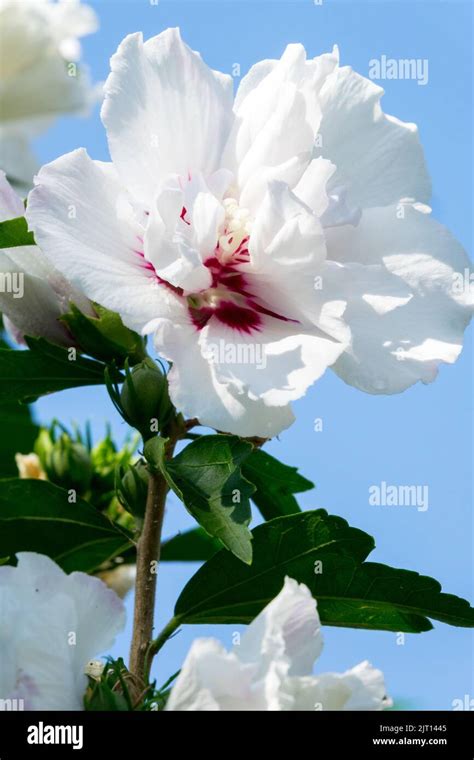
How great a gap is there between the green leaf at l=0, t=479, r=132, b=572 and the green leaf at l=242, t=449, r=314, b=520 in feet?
0.56

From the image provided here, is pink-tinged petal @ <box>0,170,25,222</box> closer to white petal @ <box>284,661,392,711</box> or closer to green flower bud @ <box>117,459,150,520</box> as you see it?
green flower bud @ <box>117,459,150,520</box>

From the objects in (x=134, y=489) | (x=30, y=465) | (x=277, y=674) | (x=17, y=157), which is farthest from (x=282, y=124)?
(x=17, y=157)

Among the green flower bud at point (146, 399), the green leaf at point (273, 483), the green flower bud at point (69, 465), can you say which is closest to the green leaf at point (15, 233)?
the green flower bud at point (146, 399)

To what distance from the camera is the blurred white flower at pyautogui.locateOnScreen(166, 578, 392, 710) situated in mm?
875

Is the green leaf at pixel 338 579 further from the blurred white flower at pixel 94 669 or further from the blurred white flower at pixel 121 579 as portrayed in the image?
the blurred white flower at pixel 121 579

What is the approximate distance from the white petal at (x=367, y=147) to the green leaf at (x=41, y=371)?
12.7 inches

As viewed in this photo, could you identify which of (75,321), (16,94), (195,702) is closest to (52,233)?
(75,321)

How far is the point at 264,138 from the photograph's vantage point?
108 centimetres

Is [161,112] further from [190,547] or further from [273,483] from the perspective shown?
[190,547]

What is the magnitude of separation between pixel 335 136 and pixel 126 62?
0.73ft

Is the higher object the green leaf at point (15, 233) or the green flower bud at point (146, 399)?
the green leaf at point (15, 233)

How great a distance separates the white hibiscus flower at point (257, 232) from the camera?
102 cm

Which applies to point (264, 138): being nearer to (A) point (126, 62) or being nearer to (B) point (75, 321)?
(A) point (126, 62)

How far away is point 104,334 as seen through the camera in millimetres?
1160
